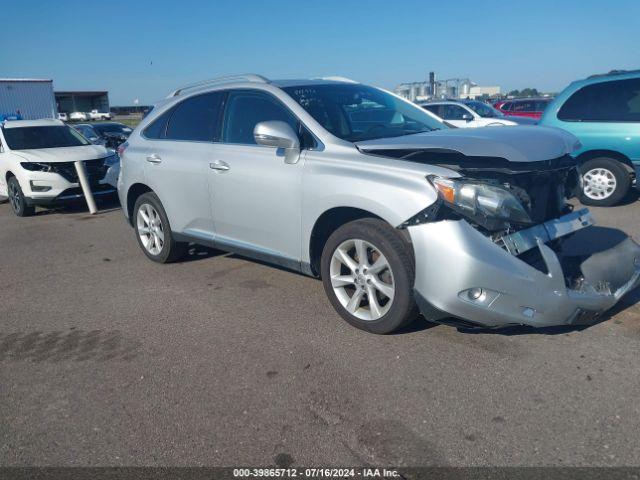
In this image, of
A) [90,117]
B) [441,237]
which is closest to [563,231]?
[441,237]

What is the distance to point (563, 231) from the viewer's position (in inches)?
147

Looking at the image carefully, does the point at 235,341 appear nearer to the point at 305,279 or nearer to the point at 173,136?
the point at 305,279

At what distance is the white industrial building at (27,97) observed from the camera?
21.7 m

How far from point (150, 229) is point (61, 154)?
4805 mm

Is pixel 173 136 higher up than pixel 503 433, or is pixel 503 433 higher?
pixel 173 136

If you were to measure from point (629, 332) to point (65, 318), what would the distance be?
425cm

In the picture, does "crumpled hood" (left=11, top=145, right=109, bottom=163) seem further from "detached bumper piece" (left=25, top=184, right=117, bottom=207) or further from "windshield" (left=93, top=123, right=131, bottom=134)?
"windshield" (left=93, top=123, right=131, bottom=134)

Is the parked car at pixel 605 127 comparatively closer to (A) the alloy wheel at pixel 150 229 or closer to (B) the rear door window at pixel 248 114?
(B) the rear door window at pixel 248 114

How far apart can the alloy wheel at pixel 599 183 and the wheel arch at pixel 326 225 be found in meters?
5.42

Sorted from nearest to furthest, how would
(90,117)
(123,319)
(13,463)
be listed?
(13,463) < (123,319) < (90,117)

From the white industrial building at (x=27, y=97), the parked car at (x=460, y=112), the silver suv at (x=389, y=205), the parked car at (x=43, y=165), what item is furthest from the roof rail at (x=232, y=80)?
the white industrial building at (x=27, y=97)

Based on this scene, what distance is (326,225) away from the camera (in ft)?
13.4

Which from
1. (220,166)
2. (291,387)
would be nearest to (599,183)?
(220,166)

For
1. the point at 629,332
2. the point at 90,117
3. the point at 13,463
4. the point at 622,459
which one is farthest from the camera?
the point at 90,117
